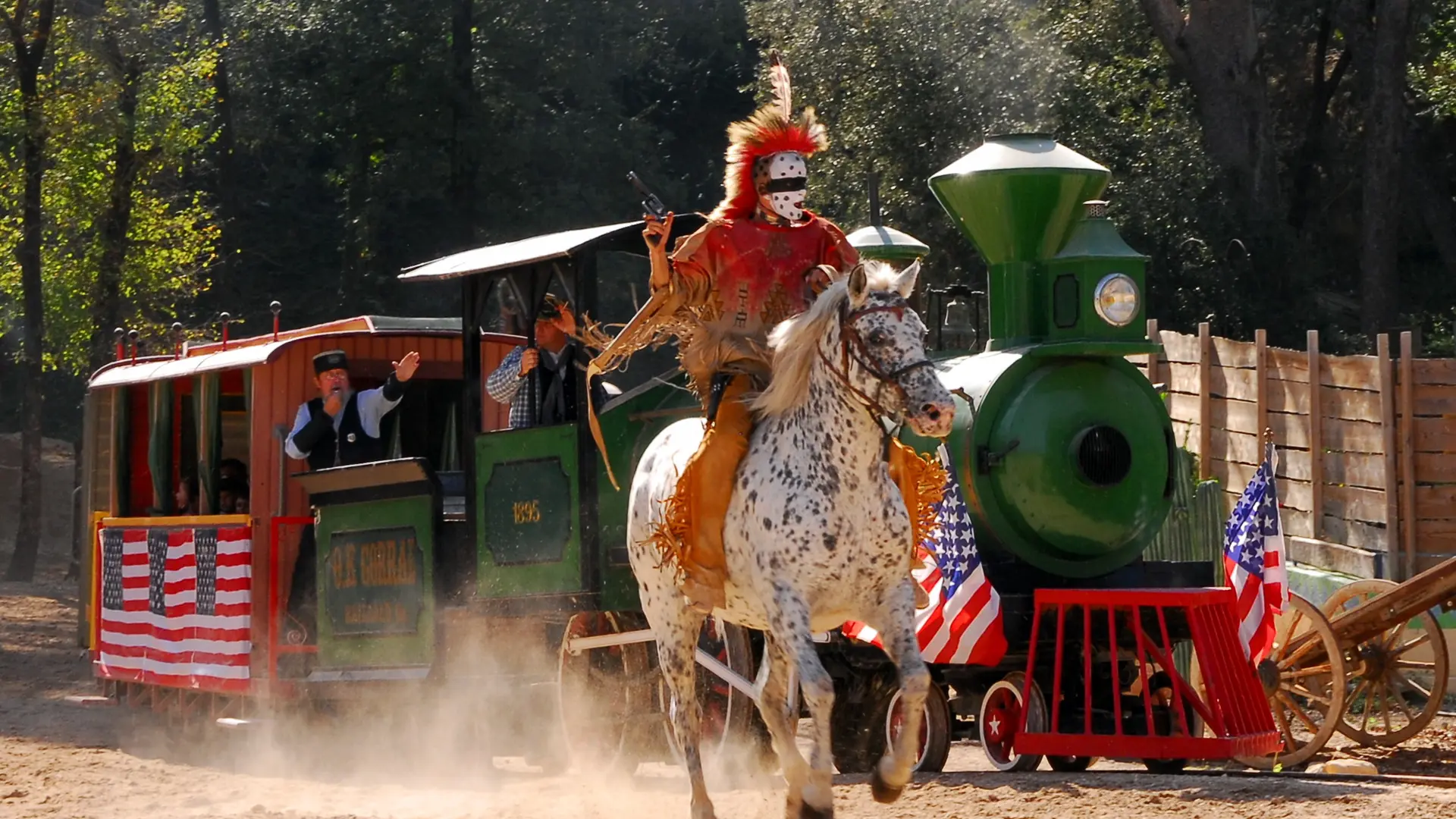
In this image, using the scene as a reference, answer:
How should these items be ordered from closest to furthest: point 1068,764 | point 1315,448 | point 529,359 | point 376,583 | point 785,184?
point 785,184
point 1068,764
point 529,359
point 376,583
point 1315,448

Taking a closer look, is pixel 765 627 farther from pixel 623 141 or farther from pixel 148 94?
pixel 623 141

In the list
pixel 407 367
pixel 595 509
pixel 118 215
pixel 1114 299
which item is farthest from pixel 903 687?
pixel 118 215

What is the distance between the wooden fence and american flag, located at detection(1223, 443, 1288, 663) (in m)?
3.87

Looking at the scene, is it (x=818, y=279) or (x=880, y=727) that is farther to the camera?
(x=880, y=727)

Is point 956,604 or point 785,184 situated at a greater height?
point 785,184

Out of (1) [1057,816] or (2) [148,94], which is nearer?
(1) [1057,816]

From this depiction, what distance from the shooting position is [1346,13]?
25.1 metres

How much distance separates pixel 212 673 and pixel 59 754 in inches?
41.2

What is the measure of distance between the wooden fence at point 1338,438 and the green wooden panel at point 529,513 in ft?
16.6

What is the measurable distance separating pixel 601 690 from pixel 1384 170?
53.5ft

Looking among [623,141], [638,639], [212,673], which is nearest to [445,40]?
[623,141]

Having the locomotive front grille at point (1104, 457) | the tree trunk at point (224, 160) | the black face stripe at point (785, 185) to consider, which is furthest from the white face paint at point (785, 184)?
the tree trunk at point (224, 160)

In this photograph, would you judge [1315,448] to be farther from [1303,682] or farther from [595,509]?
[595,509]

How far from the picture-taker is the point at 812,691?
253 inches
